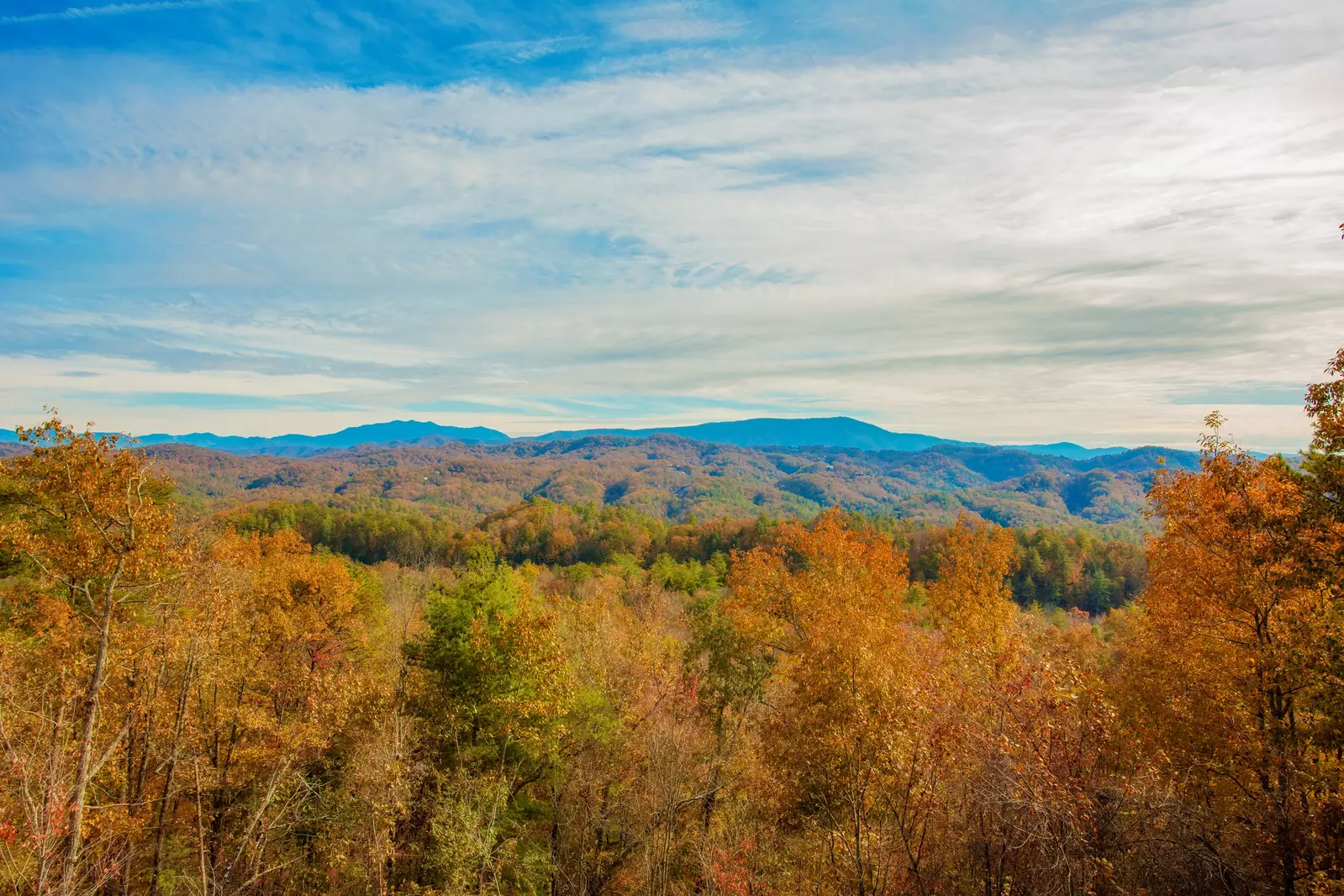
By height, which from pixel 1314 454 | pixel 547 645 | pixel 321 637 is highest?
pixel 1314 454

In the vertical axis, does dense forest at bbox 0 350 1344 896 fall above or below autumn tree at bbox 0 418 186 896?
below

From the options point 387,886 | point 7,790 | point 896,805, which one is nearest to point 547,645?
point 387,886

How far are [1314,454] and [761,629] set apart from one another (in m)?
17.0

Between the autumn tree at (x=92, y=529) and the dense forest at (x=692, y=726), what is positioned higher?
the autumn tree at (x=92, y=529)

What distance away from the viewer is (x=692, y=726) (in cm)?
2295

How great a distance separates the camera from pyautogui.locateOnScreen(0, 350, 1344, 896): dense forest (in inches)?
467

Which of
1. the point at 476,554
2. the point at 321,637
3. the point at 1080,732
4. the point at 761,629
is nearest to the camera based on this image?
the point at 1080,732

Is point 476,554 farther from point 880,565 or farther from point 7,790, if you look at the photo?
point 880,565

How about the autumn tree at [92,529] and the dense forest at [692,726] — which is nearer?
the autumn tree at [92,529]

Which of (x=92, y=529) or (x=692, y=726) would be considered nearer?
(x=92, y=529)

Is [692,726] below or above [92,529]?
below

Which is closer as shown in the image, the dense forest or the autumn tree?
the autumn tree

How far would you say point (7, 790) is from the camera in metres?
13.5

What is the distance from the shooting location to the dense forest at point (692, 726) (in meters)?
11.9
